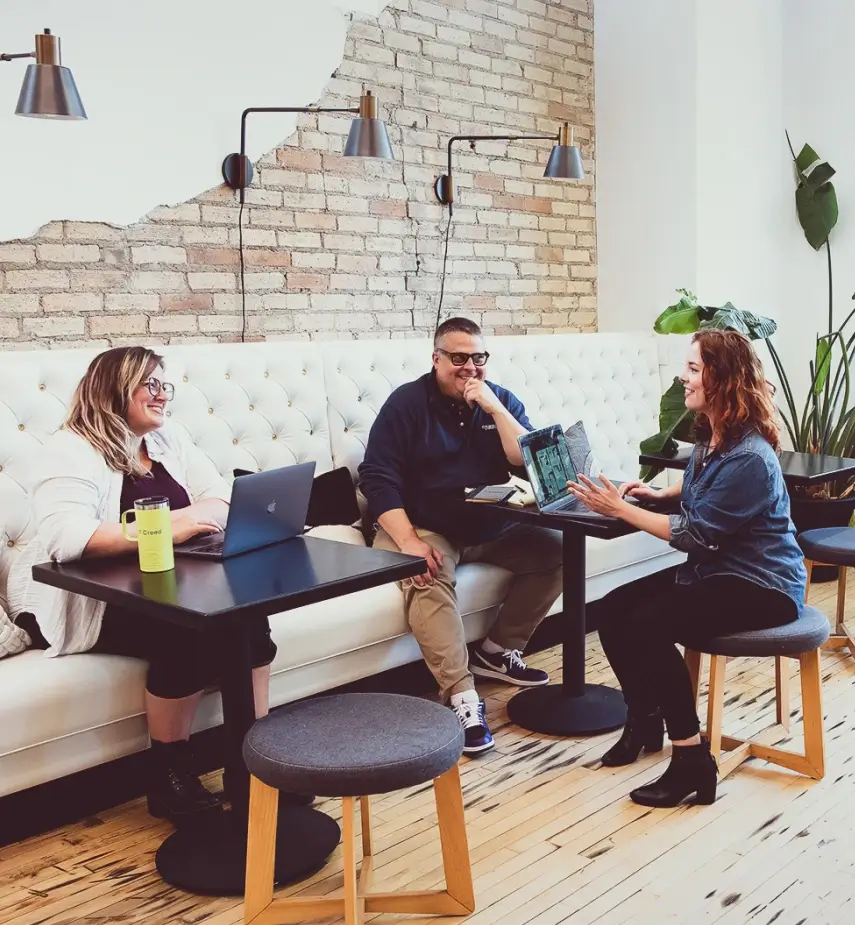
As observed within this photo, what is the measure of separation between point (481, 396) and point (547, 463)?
45 centimetres

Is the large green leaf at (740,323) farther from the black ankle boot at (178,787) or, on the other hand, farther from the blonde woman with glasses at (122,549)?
the black ankle boot at (178,787)

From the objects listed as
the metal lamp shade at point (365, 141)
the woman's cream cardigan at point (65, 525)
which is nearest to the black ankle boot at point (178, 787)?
the woman's cream cardigan at point (65, 525)

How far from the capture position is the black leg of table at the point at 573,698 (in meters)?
3.24

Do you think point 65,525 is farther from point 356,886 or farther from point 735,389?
point 735,389

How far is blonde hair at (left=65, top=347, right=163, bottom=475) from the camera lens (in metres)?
2.63

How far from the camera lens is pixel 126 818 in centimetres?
278

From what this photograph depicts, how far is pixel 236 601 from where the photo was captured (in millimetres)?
2088

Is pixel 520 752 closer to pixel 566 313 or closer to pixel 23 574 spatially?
pixel 23 574

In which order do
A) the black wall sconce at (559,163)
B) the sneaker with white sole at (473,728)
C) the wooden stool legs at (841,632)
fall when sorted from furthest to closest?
1. the black wall sconce at (559,163)
2. the wooden stool legs at (841,632)
3. the sneaker with white sole at (473,728)

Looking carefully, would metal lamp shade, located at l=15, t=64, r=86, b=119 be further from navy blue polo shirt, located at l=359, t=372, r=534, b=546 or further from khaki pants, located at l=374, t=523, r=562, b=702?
khaki pants, located at l=374, t=523, r=562, b=702

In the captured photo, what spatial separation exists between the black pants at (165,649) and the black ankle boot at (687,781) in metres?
1.06

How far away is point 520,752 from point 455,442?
0.98m

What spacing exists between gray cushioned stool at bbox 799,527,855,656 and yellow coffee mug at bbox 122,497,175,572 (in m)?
2.22

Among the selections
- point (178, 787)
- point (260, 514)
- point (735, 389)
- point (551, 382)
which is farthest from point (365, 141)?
point (178, 787)
